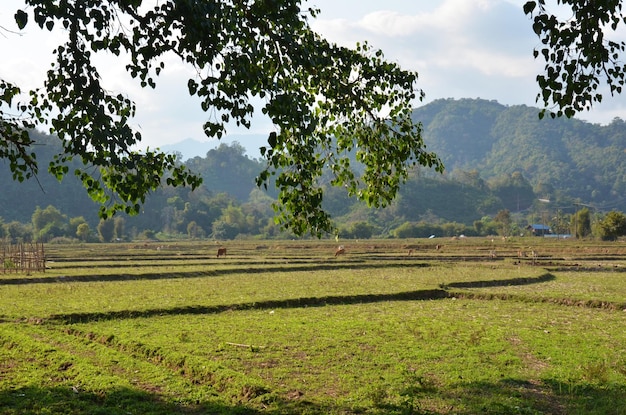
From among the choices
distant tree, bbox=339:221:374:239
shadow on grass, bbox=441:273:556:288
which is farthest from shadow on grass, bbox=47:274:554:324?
distant tree, bbox=339:221:374:239

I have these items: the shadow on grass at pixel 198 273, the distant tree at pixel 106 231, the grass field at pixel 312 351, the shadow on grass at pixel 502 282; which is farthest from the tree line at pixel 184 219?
the grass field at pixel 312 351

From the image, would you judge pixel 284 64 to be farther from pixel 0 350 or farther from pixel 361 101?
pixel 0 350

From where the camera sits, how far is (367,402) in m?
9.85

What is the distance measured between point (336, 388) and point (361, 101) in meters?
5.05

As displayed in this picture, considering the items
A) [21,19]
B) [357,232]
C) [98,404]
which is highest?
[21,19]

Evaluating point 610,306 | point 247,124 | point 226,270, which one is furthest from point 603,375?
point 226,270

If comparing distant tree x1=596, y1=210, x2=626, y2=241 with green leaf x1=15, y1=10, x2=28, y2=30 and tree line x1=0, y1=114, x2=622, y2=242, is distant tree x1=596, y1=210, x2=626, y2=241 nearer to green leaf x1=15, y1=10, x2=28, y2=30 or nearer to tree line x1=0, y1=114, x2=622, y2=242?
tree line x1=0, y1=114, x2=622, y2=242

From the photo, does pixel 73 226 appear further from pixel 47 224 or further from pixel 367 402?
pixel 367 402

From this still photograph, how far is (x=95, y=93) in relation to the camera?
1002 centimetres

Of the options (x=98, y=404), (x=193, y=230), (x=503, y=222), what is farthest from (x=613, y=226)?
(x=193, y=230)

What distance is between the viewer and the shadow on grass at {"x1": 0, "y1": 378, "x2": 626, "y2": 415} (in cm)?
942

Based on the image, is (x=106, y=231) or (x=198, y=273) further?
(x=106, y=231)

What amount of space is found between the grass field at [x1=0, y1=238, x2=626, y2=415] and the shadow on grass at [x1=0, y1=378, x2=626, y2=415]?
3 centimetres

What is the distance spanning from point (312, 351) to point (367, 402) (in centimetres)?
390
